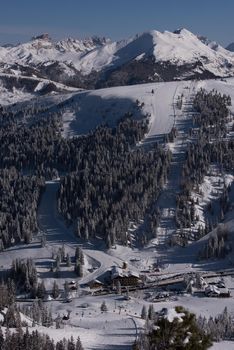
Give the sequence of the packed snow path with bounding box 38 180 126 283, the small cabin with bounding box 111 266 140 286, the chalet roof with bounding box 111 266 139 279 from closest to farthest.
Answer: the small cabin with bounding box 111 266 140 286
the chalet roof with bounding box 111 266 139 279
the packed snow path with bounding box 38 180 126 283

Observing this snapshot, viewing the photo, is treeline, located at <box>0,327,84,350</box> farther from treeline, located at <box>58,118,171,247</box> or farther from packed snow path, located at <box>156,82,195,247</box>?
packed snow path, located at <box>156,82,195,247</box>

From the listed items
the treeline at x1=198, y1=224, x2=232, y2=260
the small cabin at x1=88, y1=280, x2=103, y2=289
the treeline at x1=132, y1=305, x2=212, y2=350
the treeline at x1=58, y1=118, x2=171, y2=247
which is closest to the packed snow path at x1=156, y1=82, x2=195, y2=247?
the treeline at x1=58, y1=118, x2=171, y2=247

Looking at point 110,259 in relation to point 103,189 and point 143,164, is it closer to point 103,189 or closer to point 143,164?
point 103,189

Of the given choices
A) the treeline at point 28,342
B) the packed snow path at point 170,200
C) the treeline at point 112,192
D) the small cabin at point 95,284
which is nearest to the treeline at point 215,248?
the packed snow path at point 170,200

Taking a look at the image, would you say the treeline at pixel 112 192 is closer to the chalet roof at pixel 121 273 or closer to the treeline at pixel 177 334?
the chalet roof at pixel 121 273

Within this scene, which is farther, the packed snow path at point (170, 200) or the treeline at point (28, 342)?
the packed snow path at point (170, 200)

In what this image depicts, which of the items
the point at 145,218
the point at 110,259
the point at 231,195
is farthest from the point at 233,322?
the point at 231,195

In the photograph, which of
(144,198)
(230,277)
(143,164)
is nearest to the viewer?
(230,277)
